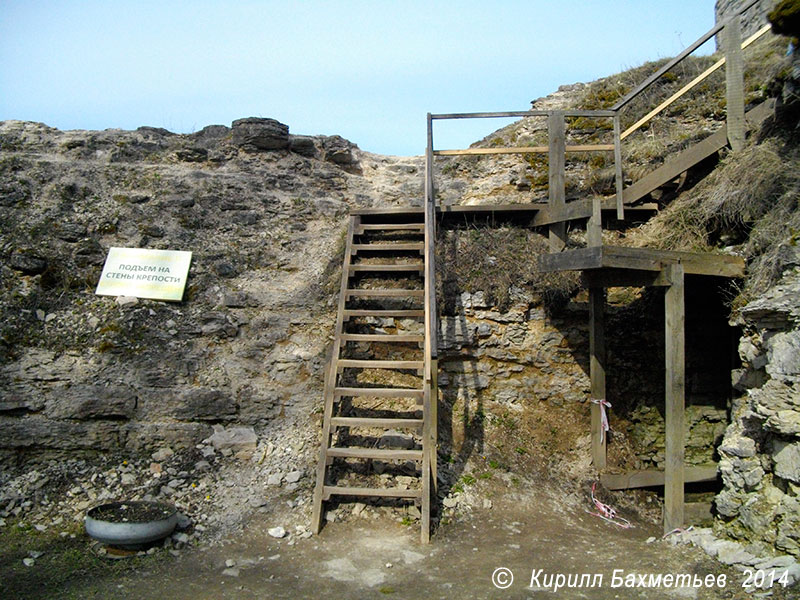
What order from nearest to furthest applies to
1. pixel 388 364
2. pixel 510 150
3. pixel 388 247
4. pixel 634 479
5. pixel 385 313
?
1. pixel 388 364
2. pixel 634 479
3. pixel 385 313
4. pixel 388 247
5. pixel 510 150

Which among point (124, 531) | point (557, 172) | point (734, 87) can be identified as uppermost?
point (734, 87)

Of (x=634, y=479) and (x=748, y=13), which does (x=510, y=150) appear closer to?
(x=634, y=479)

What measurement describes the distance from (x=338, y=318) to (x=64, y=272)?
388 cm

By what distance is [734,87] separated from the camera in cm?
798

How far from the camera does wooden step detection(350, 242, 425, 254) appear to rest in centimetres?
860

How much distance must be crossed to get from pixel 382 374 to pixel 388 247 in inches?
71.1

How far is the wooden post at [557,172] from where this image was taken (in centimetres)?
884

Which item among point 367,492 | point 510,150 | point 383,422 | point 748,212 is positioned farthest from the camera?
point 510,150

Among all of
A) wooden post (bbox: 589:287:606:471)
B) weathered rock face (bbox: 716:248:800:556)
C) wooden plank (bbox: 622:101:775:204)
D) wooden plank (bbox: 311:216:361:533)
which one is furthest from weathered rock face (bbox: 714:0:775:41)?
wooden plank (bbox: 311:216:361:533)

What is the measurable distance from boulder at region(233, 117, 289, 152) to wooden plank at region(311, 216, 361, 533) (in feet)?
10.7

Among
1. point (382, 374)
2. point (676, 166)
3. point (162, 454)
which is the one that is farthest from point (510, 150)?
point (162, 454)

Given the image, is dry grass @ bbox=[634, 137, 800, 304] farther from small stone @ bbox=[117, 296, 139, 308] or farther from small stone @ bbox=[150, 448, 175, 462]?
small stone @ bbox=[117, 296, 139, 308]

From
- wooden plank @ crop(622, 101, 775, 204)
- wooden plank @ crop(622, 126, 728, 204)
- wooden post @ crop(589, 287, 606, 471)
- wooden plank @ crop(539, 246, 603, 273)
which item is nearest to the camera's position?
wooden plank @ crop(539, 246, 603, 273)

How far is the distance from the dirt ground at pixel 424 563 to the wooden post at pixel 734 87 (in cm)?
515
